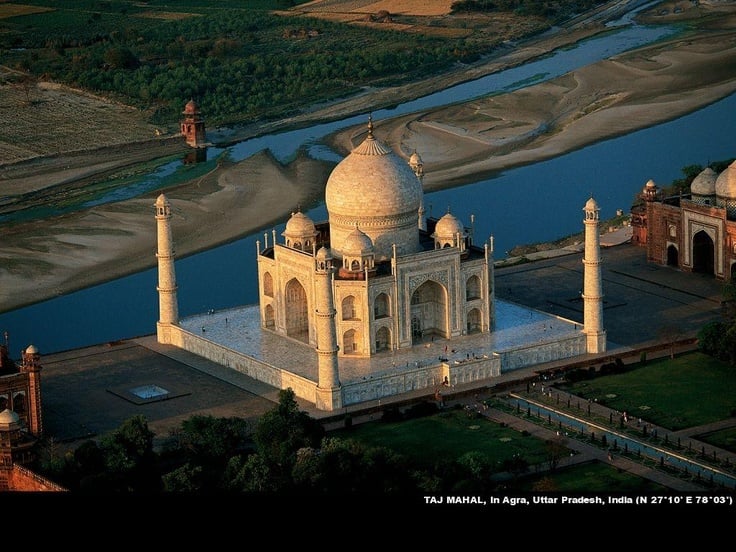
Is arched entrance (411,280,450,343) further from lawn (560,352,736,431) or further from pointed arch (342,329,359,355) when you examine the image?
lawn (560,352,736,431)

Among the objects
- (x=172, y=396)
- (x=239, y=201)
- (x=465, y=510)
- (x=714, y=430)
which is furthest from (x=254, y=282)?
(x=465, y=510)

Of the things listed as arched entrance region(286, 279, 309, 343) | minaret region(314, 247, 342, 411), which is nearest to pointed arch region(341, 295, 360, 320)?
arched entrance region(286, 279, 309, 343)

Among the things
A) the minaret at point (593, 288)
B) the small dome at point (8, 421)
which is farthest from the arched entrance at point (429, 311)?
the small dome at point (8, 421)

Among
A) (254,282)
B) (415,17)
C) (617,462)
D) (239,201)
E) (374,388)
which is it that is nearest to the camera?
(617,462)

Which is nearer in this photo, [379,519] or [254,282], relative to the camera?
[379,519]

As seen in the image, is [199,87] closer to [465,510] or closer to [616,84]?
[616,84]

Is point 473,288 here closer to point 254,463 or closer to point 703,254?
point 703,254

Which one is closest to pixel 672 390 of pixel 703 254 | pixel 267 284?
pixel 267 284
